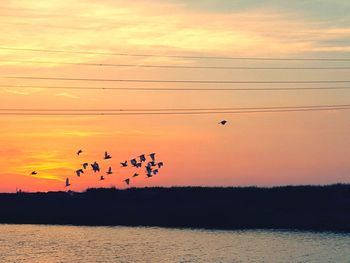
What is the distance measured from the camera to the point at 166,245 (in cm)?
7394

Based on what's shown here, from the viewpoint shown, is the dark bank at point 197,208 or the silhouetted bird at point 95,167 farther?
the dark bank at point 197,208

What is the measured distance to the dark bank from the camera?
96.4 m

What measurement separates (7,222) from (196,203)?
2483 centimetres

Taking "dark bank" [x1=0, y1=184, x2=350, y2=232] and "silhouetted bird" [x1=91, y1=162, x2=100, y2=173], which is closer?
"silhouetted bird" [x1=91, y1=162, x2=100, y2=173]

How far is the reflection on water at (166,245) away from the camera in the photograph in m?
66.2

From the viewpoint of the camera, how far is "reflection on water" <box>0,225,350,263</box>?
6619cm

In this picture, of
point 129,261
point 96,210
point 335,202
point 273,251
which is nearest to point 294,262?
point 273,251

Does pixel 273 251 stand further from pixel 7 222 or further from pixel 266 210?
pixel 7 222

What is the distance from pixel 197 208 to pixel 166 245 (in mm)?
29491

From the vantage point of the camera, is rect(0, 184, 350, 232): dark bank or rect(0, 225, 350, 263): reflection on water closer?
rect(0, 225, 350, 263): reflection on water

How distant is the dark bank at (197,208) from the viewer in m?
96.4

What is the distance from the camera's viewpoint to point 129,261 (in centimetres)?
6412

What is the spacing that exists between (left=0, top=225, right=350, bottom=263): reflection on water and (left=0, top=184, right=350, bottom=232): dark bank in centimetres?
782

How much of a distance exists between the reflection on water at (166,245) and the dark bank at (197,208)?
7.82 metres
